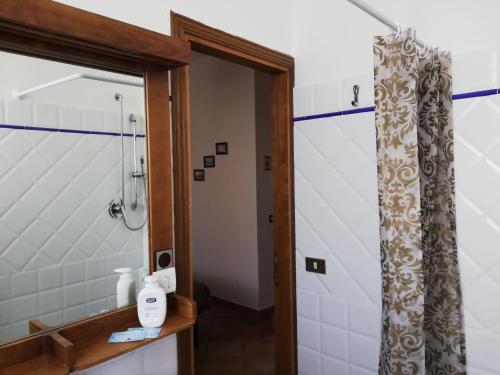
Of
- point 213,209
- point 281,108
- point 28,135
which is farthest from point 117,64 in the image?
point 213,209

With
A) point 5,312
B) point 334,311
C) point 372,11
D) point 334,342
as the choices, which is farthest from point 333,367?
point 372,11

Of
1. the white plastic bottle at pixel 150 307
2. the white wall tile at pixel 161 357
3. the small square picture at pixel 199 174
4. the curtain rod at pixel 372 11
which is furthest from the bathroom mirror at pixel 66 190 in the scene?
the small square picture at pixel 199 174

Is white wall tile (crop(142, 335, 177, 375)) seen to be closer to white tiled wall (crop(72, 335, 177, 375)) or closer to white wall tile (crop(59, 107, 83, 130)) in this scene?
white tiled wall (crop(72, 335, 177, 375))

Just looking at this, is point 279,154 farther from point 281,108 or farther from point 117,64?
point 117,64

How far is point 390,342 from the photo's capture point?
3.92 feet

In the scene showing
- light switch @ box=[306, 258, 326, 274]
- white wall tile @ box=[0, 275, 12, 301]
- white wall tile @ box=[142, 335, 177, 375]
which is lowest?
white wall tile @ box=[142, 335, 177, 375]

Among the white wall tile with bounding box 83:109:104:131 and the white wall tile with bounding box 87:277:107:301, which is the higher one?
the white wall tile with bounding box 83:109:104:131

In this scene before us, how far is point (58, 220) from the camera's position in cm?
125

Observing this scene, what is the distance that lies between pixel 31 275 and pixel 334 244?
127 centimetres

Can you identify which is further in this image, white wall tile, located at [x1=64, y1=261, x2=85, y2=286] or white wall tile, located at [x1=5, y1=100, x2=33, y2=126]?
white wall tile, located at [x1=64, y1=261, x2=85, y2=286]

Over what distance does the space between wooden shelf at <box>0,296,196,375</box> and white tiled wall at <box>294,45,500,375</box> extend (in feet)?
2.74

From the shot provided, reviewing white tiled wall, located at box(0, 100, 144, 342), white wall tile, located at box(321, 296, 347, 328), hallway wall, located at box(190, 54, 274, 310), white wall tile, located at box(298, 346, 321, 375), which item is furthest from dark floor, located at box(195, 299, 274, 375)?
Answer: white tiled wall, located at box(0, 100, 144, 342)

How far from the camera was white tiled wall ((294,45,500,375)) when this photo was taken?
148 cm

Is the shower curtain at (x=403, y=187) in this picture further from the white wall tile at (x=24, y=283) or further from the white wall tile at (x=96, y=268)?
the white wall tile at (x=24, y=283)
